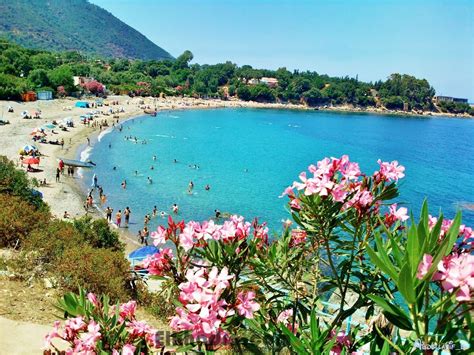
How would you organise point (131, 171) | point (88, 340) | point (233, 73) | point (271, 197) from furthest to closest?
1. point (233, 73)
2. point (131, 171)
3. point (271, 197)
4. point (88, 340)

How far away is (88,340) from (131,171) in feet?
122

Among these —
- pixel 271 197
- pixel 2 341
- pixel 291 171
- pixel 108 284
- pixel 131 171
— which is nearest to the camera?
pixel 2 341

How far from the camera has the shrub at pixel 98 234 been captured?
14064mm

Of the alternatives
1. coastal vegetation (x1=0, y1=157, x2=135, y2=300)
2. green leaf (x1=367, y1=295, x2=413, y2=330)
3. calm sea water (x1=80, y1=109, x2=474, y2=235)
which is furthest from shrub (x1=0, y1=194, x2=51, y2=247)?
calm sea water (x1=80, y1=109, x2=474, y2=235)

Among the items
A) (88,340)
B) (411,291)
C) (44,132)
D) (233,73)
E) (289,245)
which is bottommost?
(44,132)

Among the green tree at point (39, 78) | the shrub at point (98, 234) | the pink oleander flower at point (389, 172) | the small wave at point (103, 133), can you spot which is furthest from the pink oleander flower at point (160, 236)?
the green tree at point (39, 78)

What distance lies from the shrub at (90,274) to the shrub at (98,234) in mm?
4238

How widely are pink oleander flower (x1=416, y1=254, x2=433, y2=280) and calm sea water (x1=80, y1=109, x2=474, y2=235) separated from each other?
14084 mm

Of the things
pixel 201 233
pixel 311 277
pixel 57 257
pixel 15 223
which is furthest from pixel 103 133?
pixel 201 233

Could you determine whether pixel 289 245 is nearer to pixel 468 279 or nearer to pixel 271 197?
pixel 468 279

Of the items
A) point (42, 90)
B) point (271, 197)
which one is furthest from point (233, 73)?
point (271, 197)

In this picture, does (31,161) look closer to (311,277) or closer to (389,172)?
(311,277)

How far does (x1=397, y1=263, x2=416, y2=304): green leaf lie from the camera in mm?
1672

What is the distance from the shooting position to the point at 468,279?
5.43 ft
